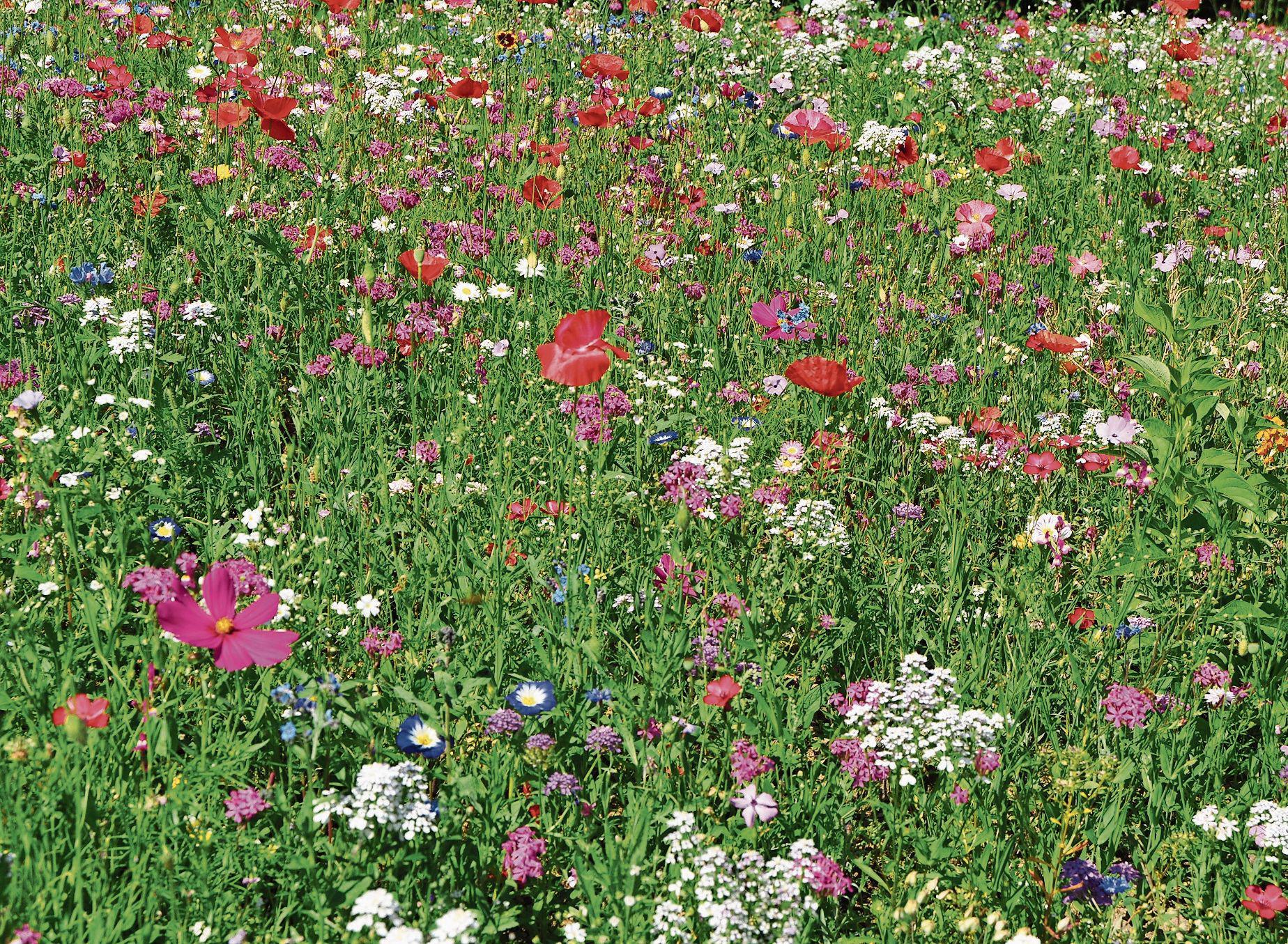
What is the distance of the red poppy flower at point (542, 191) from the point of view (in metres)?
3.74

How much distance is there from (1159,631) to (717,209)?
2.31 metres

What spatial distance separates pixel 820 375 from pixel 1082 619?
0.79m

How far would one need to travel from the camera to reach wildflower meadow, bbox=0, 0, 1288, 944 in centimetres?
175

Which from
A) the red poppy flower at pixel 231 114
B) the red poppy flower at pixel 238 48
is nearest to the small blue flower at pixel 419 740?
the red poppy flower at pixel 231 114

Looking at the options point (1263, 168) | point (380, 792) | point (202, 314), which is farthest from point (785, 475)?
point (1263, 168)

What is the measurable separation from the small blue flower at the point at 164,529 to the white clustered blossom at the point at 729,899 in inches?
45.6

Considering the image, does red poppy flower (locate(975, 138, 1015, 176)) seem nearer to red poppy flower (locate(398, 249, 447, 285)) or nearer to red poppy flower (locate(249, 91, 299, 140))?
red poppy flower (locate(398, 249, 447, 285))

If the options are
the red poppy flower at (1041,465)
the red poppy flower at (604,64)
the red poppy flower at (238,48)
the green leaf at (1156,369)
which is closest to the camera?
the green leaf at (1156,369)

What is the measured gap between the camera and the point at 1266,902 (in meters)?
1.79

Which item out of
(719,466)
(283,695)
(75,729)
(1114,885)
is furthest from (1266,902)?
(75,729)

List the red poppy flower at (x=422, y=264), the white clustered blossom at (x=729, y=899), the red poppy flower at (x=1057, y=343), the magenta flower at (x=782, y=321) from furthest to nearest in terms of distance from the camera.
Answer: the magenta flower at (x=782, y=321), the red poppy flower at (x=422, y=264), the red poppy flower at (x=1057, y=343), the white clustered blossom at (x=729, y=899)

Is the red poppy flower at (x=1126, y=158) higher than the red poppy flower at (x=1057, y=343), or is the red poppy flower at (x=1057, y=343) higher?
the red poppy flower at (x=1126, y=158)

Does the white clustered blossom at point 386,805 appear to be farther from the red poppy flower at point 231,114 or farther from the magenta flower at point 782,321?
the red poppy flower at point 231,114

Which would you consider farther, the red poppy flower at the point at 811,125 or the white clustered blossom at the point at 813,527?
the red poppy flower at the point at 811,125
